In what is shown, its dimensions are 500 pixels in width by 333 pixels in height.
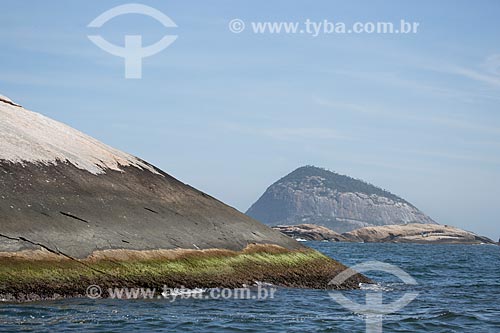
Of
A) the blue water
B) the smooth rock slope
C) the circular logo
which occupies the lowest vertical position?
the blue water

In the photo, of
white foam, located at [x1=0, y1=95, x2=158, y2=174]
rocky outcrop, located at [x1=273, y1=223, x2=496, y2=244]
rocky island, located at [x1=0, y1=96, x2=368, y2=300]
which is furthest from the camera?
rocky outcrop, located at [x1=273, y1=223, x2=496, y2=244]

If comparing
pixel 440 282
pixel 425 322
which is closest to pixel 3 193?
pixel 425 322

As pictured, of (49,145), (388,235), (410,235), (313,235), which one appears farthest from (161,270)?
(388,235)

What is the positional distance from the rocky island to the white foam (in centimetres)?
4

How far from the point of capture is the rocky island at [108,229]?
17.1 meters

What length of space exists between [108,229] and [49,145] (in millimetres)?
3718

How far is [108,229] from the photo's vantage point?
1888cm

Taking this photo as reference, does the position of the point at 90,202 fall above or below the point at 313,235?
below

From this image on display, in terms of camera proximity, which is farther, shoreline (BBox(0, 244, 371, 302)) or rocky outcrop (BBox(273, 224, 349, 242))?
rocky outcrop (BBox(273, 224, 349, 242))

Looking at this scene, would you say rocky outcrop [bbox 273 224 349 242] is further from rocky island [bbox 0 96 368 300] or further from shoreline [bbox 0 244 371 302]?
rocky island [bbox 0 96 368 300]

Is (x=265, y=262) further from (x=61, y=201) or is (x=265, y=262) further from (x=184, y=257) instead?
(x=61, y=201)

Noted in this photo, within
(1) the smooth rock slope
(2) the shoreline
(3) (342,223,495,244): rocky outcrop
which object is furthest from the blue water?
(3) (342,223,495,244): rocky outcrop

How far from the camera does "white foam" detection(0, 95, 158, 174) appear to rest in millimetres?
20097

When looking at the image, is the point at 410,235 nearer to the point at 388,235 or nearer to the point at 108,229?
the point at 388,235
